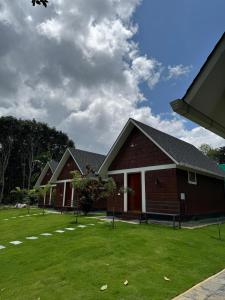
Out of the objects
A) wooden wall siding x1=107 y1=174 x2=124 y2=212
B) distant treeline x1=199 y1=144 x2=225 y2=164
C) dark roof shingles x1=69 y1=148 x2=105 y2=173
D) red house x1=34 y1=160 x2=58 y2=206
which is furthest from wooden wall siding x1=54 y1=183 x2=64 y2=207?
distant treeline x1=199 y1=144 x2=225 y2=164

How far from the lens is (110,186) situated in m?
12.1

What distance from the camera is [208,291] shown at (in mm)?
4094

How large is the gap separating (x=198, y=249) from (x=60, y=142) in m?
37.8

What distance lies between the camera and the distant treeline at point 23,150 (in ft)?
115

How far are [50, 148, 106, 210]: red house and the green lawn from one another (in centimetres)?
1267

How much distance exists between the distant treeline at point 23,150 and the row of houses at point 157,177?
23.9 metres

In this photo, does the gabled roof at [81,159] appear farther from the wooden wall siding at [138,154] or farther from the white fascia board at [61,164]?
→ the wooden wall siding at [138,154]

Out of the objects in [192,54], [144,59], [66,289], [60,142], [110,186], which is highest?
[60,142]

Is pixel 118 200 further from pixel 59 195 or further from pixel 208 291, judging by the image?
pixel 208 291

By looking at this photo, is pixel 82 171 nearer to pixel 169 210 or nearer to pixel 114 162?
pixel 114 162

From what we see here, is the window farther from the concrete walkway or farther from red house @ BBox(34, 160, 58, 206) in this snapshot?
red house @ BBox(34, 160, 58, 206)

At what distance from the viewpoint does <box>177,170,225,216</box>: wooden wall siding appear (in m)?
13.0

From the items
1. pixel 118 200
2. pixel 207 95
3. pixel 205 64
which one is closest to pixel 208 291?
pixel 207 95

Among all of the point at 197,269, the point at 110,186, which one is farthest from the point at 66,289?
the point at 110,186
